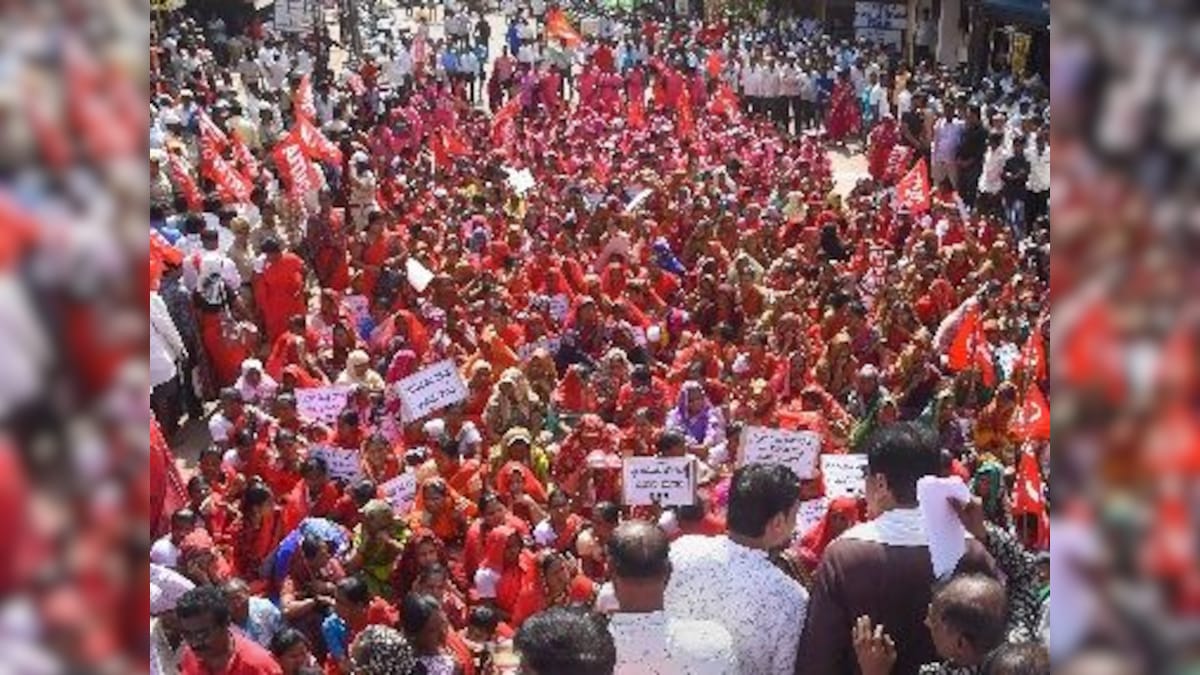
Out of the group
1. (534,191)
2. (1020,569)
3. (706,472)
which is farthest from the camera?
(534,191)

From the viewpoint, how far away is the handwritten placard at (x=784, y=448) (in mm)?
5723

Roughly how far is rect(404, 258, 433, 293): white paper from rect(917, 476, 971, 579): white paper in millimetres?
6308

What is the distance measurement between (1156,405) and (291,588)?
16.4ft

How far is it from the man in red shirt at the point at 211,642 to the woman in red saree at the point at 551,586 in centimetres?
151

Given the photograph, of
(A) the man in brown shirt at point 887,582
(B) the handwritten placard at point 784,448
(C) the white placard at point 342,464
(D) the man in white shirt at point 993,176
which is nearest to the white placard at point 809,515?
(B) the handwritten placard at point 784,448

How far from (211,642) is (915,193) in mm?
8755

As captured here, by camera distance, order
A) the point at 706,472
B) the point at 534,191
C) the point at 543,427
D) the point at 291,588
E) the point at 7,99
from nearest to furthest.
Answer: the point at 7,99 < the point at 291,588 < the point at 706,472 < the point at 543,427 < the point at 534,191

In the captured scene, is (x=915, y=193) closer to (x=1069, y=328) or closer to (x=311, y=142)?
(x=311, y=142)

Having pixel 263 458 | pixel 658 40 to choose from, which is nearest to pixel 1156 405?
pixel 263 458

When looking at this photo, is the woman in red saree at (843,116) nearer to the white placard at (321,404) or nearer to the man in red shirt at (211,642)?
the white placard at (321,404)

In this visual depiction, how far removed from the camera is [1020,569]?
3184 mm

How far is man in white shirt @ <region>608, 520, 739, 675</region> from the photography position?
2.75m

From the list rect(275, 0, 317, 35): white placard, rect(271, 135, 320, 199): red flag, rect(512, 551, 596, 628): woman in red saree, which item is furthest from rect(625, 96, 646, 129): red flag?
rect(512, 551, 596, 628): woman in red saree

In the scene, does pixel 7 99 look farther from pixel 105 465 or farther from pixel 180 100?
pixel 180 100
